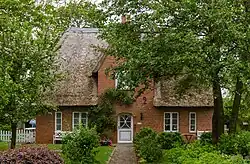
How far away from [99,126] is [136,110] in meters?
3.10

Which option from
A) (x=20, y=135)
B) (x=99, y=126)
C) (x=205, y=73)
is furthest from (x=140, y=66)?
(x=20, y=135)

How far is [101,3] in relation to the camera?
24.2 m

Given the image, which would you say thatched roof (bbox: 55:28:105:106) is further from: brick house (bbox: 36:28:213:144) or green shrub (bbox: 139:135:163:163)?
green shrub (bbox: 139:135:163:163)

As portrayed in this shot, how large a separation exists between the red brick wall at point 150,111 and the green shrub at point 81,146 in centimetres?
1467

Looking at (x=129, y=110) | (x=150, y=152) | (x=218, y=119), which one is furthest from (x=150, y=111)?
(x=150, y=152)

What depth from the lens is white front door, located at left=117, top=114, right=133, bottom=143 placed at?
114 ft

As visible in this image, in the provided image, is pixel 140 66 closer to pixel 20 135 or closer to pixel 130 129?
pixel 130 129

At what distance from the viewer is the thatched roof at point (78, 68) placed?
3434cm

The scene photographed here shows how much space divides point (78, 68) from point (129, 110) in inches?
208

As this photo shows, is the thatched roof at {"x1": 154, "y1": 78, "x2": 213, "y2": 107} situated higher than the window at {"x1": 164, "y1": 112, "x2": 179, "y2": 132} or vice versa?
the thatched roof at {"x1": 154, "y1": 78, "x2": 213, "y2": 107}

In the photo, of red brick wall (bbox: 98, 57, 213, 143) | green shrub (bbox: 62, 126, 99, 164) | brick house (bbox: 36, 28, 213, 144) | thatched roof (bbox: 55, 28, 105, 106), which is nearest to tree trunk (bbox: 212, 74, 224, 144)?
green shrub (bbox: 62, 126, 99, 164)

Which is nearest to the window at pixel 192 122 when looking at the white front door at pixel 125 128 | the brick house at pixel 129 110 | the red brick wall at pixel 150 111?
the brick house at pixel 129 110

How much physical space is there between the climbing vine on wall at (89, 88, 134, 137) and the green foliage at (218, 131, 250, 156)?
1384cm

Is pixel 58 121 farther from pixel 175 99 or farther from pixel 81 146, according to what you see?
pixel 81 146
